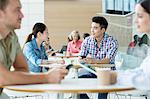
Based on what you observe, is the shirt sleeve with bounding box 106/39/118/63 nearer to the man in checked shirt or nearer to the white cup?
the man in checked shirt

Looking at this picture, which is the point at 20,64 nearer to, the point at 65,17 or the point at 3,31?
the point at 3,31

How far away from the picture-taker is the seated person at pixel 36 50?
4.65 meters

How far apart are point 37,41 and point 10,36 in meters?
2.57

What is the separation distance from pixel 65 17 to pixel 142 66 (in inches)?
319

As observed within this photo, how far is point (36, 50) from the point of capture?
477 centimetres

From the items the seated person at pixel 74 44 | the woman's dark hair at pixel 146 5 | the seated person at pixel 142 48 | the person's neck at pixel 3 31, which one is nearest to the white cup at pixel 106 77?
the woman's dark hair at pixel 146 5

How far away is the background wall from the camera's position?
32.2ft

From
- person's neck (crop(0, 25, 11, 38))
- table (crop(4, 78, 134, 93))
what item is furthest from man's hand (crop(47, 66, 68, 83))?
person's neck (crop(0, 25, 11, 38))

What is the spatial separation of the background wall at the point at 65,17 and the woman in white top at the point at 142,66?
7858 mm

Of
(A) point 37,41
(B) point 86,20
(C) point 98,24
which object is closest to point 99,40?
(C) point 98,24

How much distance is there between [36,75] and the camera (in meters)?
2.11

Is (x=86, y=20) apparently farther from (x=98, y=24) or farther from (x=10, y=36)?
(x=10, y=36)

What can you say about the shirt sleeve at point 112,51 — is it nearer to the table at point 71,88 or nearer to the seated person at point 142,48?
the seated person at point 142,48

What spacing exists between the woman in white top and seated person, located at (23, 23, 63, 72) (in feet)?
9.01
